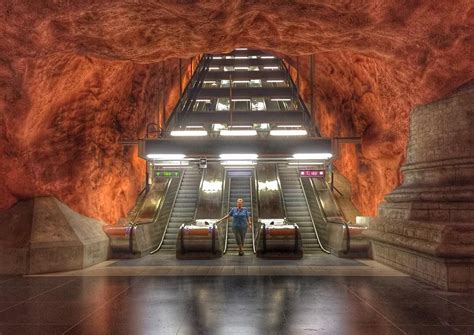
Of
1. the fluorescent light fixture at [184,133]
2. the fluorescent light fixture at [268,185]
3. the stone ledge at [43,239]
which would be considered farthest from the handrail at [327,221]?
the stone ledge at [43,239]

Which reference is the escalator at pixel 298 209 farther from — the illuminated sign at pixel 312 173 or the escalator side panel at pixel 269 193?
the illuminated sign at pixel 312 173

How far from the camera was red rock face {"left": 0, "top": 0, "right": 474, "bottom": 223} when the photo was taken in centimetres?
561

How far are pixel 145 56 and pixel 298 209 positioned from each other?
800cm

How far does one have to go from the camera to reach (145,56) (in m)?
7.33

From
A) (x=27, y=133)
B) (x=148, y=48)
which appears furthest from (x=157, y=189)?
(x=148, y=48)

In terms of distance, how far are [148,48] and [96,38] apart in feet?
3.08

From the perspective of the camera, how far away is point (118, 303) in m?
4.82

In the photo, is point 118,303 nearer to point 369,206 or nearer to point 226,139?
point 226,139

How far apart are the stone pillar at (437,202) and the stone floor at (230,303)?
0.37 meters

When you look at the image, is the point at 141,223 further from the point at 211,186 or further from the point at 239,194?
the point at 239,194

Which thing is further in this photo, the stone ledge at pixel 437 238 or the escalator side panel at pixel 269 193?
the escalator side panel at pixel 269 193

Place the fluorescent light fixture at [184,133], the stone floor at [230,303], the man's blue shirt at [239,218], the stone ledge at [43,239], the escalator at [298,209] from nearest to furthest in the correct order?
the stone floor at [230,303] < the stone ledge at [43,239] < the man's blue shirt at [239,218] < the escalator at [298,209] < the fluorescent light fixture at [184,133]

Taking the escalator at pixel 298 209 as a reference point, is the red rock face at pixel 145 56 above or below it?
above

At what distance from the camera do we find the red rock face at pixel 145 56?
5605 millimetres
